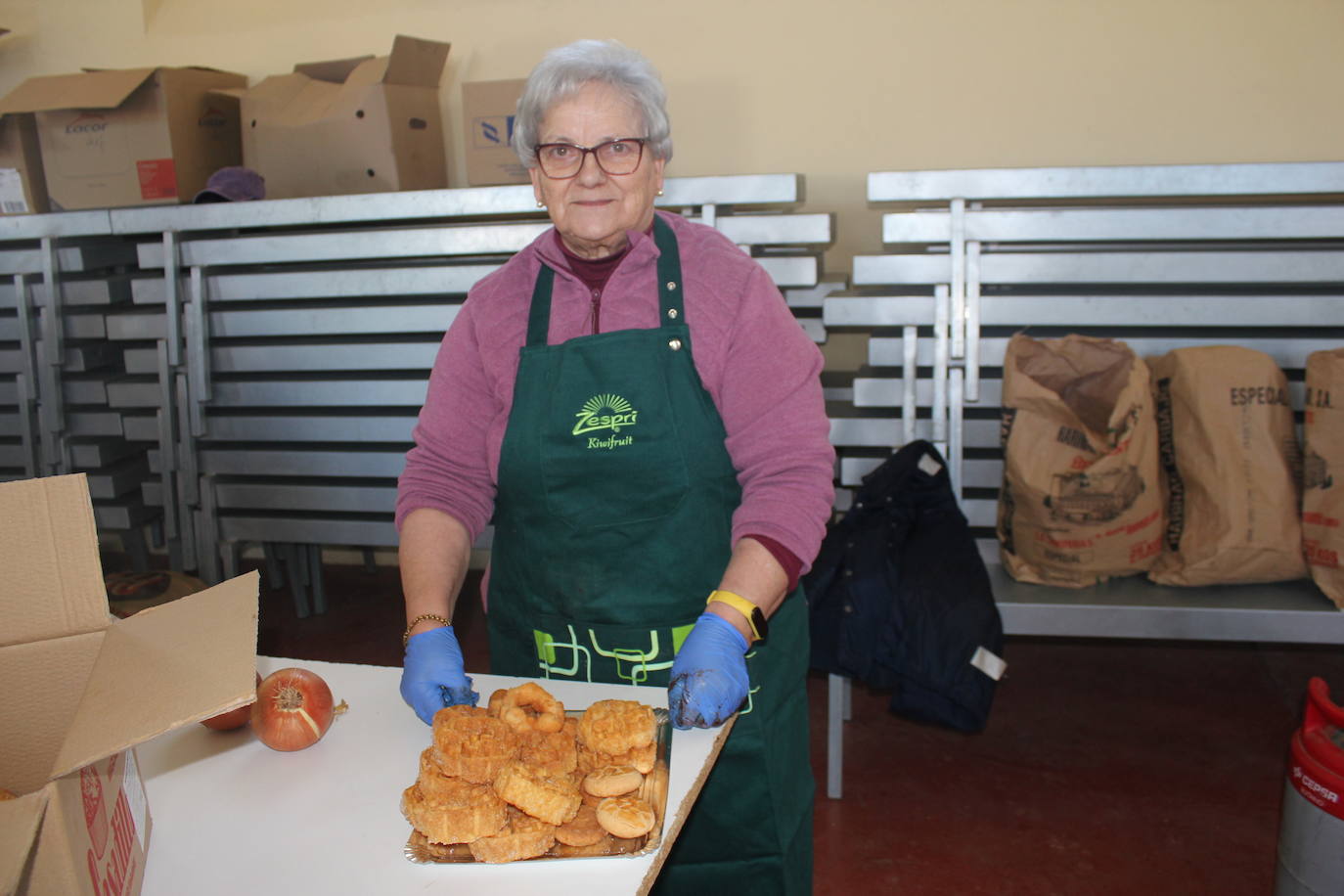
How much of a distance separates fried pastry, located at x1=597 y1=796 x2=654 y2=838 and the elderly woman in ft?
1.61

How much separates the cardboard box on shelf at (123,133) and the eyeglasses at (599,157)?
93.8 inches

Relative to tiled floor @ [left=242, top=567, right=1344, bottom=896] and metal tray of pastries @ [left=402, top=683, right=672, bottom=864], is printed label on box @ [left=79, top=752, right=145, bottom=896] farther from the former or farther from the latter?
tiled floor @ [left=242, top=567, right=1344, bottom=896]

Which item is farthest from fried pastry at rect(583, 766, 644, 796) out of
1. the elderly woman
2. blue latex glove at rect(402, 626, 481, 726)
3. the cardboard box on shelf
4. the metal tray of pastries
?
the cardboard box on shelf

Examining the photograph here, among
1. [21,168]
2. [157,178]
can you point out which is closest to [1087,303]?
[157,178]

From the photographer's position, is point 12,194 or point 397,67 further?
point 12,194

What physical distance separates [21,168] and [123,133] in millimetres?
429

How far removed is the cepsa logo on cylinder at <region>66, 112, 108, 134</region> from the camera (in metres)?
3.52

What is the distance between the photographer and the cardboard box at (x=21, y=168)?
3.60 m

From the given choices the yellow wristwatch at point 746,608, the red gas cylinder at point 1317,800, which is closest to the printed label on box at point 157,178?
the yellow wristwatch at point 746,608

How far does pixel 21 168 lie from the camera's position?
3621 mm

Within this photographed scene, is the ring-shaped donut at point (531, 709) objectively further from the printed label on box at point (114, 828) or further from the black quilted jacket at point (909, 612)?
the black quilted jacket at point (909, 612)

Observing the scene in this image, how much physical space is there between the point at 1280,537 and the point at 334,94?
3037 millimetres

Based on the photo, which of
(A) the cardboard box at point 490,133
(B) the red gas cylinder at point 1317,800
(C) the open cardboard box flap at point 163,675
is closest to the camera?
(C) the open cardboard box flap at point 163,675

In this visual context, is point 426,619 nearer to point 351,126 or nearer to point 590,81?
point 590,81
